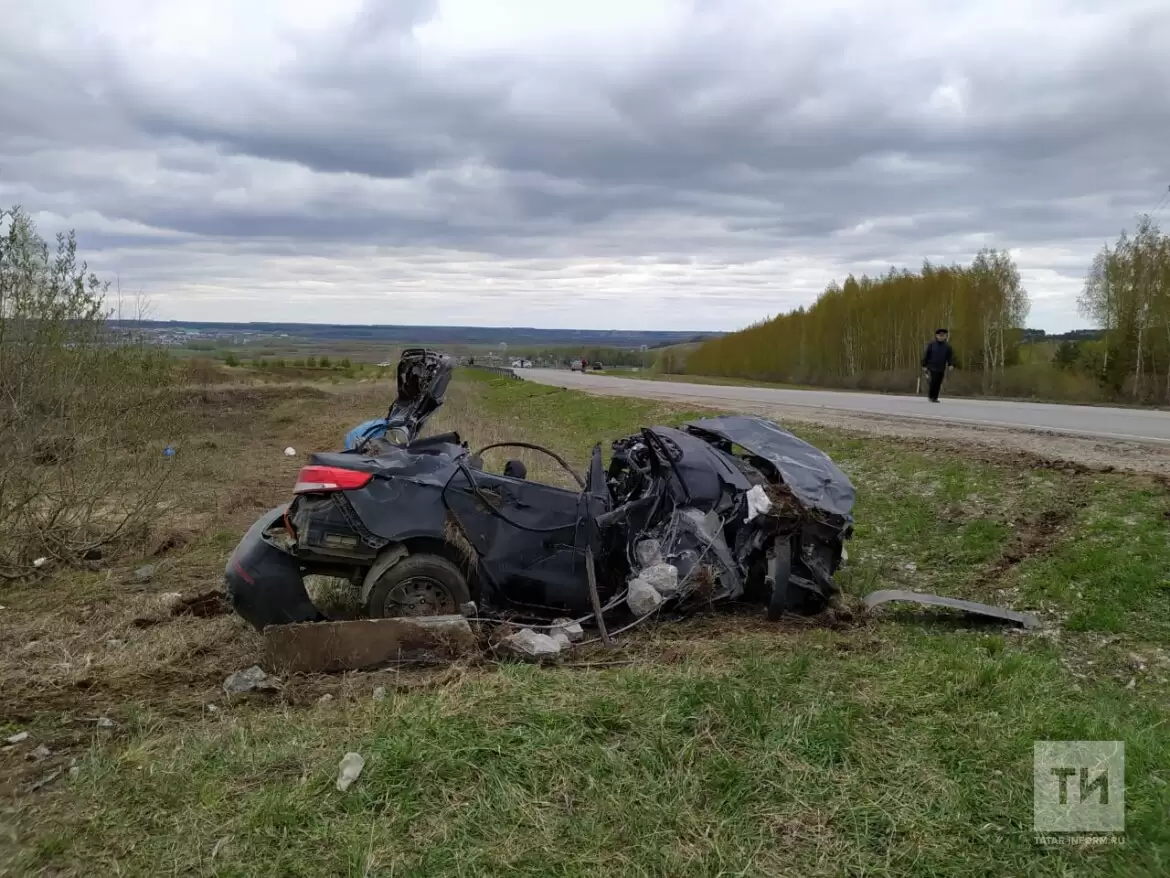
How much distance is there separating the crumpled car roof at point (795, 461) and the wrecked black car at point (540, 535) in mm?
15

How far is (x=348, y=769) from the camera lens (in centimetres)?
333

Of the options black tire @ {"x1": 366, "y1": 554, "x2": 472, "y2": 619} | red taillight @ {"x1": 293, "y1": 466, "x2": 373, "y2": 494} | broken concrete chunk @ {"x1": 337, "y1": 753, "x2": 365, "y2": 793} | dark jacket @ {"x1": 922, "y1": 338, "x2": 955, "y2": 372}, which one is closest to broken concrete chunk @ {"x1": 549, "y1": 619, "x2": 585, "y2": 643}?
black tire @ {"x1": 366, "y1": 554, "x2": 472, "y2": 619}

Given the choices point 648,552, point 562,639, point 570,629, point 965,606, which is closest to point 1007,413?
point 965,606

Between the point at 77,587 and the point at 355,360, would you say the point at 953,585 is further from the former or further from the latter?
the point at 355,360

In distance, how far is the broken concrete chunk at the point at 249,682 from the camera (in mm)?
4332

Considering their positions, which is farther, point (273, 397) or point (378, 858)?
point (273, 397)

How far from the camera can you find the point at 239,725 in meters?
3.84

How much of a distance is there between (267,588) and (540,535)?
67.4 inches

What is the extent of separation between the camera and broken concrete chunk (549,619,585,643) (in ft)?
16.7

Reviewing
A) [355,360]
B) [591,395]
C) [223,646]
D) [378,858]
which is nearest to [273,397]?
[591,395]

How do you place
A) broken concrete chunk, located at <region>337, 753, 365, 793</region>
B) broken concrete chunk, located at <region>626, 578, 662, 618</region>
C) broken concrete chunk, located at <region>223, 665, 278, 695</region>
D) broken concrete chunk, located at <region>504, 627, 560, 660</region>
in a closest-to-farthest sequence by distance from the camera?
1. broken concrete chunk, located at <region>337, 753, 365, 793</region>
2. broken concrete chunk, located at <region>223, 665, 278, 695</region>
3. broken concrete chunk, located at <region>504, 627, 560, 660</region>
4. broken concrete chunk, located at <region>626, 578, 662, 618</region>

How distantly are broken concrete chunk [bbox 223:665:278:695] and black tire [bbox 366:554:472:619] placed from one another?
0.74m

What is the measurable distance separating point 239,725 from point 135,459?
267 inches

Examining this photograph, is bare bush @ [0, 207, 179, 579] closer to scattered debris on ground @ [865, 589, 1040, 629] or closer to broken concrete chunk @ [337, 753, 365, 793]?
broken concrete chunk @ [337, 753, 365, 793]
